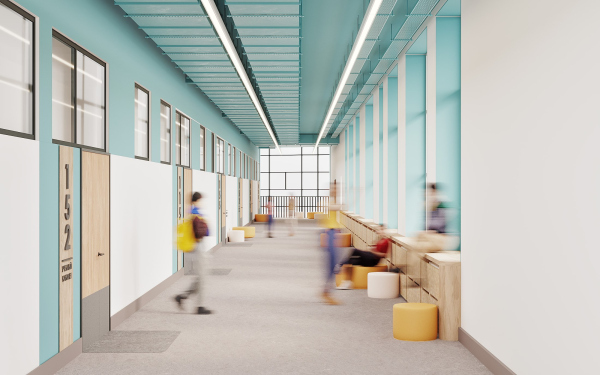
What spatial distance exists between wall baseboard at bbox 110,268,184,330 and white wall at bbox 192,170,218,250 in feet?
6.65

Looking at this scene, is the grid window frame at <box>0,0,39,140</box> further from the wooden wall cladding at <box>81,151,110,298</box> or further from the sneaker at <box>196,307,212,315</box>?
the sneaker at <box>196,307,212,315</box>

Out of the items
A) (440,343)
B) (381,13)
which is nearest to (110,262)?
(440,343)

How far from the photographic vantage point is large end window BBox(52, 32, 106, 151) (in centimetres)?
516

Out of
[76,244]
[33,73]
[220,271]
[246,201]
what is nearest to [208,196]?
[220,271]

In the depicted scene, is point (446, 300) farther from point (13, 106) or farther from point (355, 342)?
point (13, 106)

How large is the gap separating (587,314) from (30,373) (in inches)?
163

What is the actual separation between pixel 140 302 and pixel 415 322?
394 cm

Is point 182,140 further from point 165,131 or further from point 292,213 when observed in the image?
point 292,213

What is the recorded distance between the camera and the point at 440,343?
5.43 metres

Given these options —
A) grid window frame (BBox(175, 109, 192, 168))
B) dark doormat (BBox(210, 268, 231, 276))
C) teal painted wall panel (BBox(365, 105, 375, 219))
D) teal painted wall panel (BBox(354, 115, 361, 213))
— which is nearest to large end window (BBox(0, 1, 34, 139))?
grid window frame (BBox(175, 109, 192, 168))

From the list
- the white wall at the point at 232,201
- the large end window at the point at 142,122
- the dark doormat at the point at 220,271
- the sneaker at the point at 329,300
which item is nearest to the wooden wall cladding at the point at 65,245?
the large end window at the point at 142,122

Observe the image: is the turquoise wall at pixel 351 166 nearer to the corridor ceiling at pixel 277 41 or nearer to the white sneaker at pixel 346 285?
the corridor ceiling at pixel 277 41

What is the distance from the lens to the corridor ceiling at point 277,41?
6270mm

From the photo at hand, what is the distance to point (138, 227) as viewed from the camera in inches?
281
